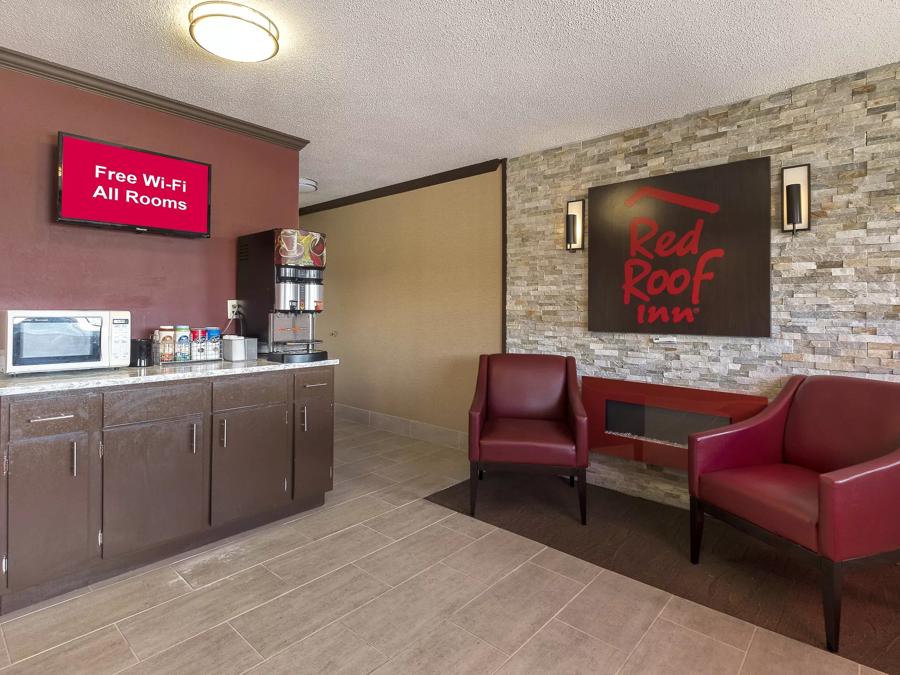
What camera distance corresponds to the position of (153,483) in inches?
96.5

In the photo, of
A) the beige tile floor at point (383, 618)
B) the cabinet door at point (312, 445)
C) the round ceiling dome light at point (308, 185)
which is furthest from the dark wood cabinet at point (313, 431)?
the round ceiling dome light at point (308, 185)

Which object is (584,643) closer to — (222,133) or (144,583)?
(144,583)

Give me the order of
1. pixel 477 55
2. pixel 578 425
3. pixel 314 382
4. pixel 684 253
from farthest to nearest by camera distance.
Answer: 1. pixel 684 253
2. pixel 314 382
3. pixel 578 425
4. pixel 477 55

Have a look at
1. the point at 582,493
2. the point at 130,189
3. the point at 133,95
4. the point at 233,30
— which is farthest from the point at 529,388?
the point at 133,95

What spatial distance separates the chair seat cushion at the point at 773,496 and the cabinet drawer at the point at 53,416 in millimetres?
2959

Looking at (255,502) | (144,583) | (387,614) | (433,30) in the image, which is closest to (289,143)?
(433,30)

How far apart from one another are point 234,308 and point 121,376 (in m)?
1.11

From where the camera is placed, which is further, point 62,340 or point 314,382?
point 314,382

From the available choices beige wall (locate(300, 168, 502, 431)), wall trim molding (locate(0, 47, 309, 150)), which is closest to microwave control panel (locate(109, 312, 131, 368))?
wall trim molding (locate(0, 47, 309, 150))

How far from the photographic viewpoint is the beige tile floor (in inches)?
70.8

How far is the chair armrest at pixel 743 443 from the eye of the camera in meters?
2.53

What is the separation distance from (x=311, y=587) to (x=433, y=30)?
2665mm

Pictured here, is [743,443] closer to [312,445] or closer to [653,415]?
[653,415]

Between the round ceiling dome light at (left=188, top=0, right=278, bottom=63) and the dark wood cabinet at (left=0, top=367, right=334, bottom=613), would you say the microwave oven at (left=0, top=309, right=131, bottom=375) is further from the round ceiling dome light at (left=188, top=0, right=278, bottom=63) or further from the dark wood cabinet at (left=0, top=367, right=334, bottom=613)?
the round ceiling dome light at (left=188, top=0, right=278, bottom=63)
